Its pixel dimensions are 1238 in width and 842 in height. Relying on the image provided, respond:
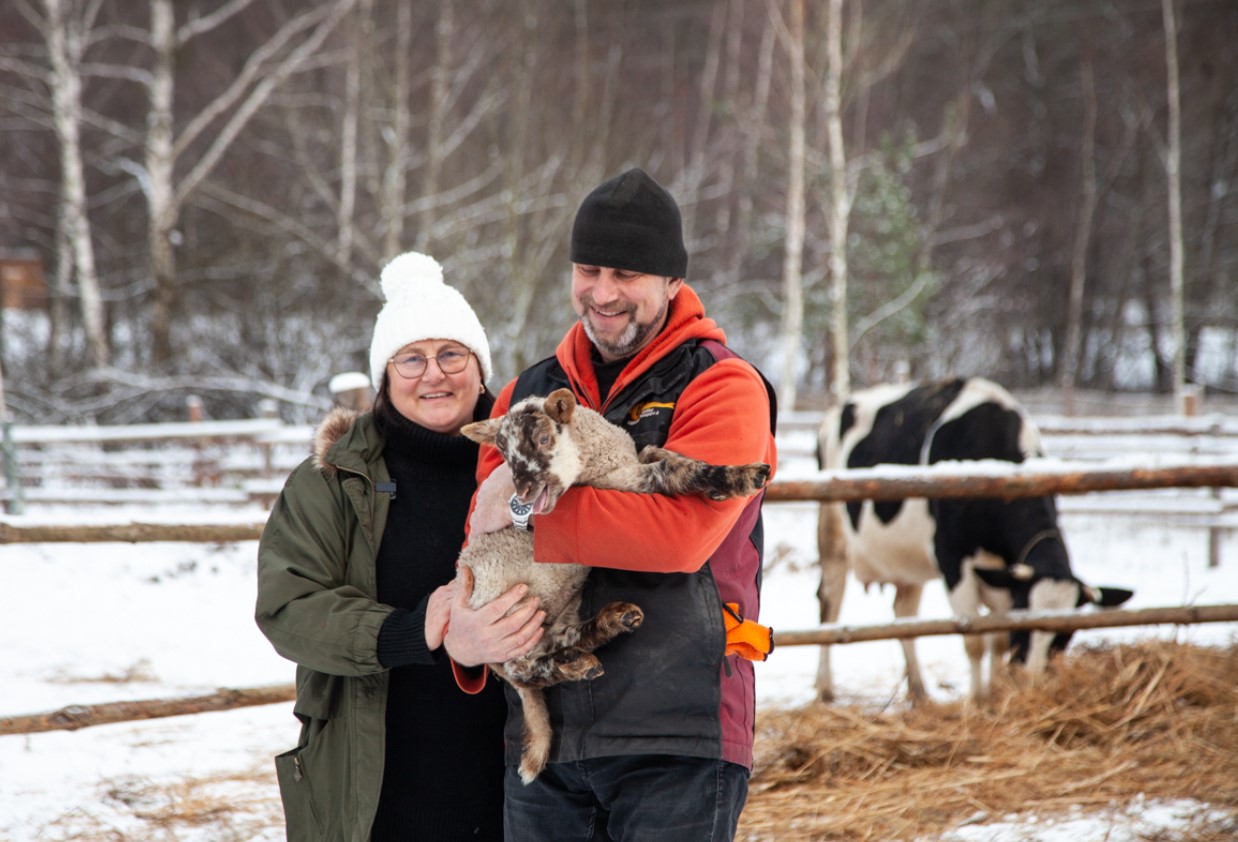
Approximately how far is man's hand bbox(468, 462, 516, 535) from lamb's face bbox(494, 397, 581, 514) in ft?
0.32

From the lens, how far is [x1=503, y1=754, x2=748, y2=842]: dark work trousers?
1.81 meters

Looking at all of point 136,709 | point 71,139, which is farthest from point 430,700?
point 71,139

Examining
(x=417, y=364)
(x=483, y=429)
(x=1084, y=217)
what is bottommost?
(x=483, y=429)

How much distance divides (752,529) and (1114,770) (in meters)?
2.36

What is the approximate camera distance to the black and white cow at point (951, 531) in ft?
14.7

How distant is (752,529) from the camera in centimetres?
204

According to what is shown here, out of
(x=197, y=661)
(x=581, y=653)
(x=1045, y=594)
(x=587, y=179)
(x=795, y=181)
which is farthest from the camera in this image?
(x=795, y=181)

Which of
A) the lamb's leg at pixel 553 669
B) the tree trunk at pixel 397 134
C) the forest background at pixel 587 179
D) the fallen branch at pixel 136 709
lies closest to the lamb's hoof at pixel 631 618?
the lamb's leg at pixel 553 669

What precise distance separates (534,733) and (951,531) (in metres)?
3.65

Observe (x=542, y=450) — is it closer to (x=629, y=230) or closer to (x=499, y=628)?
(x=499, y=628)

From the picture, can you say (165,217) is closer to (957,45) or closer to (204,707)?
(204,707)

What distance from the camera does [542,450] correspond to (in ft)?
5.82

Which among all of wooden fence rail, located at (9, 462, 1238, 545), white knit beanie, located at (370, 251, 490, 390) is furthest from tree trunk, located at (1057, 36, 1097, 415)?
white knit beanie, located at (370, 251, 490, 390)

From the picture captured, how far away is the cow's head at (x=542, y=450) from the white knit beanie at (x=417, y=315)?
1.79ft
